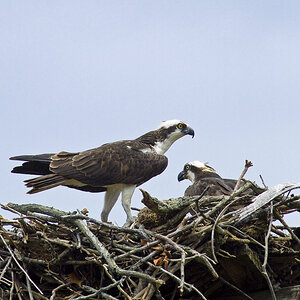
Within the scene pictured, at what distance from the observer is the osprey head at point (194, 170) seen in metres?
9.49

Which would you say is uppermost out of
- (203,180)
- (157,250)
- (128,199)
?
(203,180)

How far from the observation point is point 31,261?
5.96m

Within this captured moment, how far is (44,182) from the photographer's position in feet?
25.5

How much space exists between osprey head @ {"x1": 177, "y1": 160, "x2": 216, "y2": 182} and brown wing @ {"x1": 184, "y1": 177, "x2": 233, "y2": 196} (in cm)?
92

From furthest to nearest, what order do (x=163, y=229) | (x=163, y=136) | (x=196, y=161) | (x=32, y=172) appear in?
(x=196, y=161) < (x=163, y=136) < (x=32, y=172) < (x=163, y=229)

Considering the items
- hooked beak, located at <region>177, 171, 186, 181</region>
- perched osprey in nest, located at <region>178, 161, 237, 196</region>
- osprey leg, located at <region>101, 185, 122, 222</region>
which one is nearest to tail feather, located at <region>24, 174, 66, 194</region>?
osprey leg, located at <region>101, 185, 122, 222</region>

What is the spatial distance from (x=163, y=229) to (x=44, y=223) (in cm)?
120

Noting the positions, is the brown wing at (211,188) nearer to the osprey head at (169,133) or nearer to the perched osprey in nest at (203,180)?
the perched osprey in nest at (203,180)

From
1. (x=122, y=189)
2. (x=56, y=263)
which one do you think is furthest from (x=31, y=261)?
(x=122, y=189)

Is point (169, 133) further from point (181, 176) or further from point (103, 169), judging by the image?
point (103, 169)

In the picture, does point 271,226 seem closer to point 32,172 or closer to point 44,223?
point 44,223

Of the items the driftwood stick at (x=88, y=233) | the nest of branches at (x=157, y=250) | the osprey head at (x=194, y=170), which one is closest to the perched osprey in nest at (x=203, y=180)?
the osprey head at (x=194, y=170)

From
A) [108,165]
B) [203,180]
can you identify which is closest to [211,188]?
[203,180]

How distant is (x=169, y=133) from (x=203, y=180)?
40.2 inches
